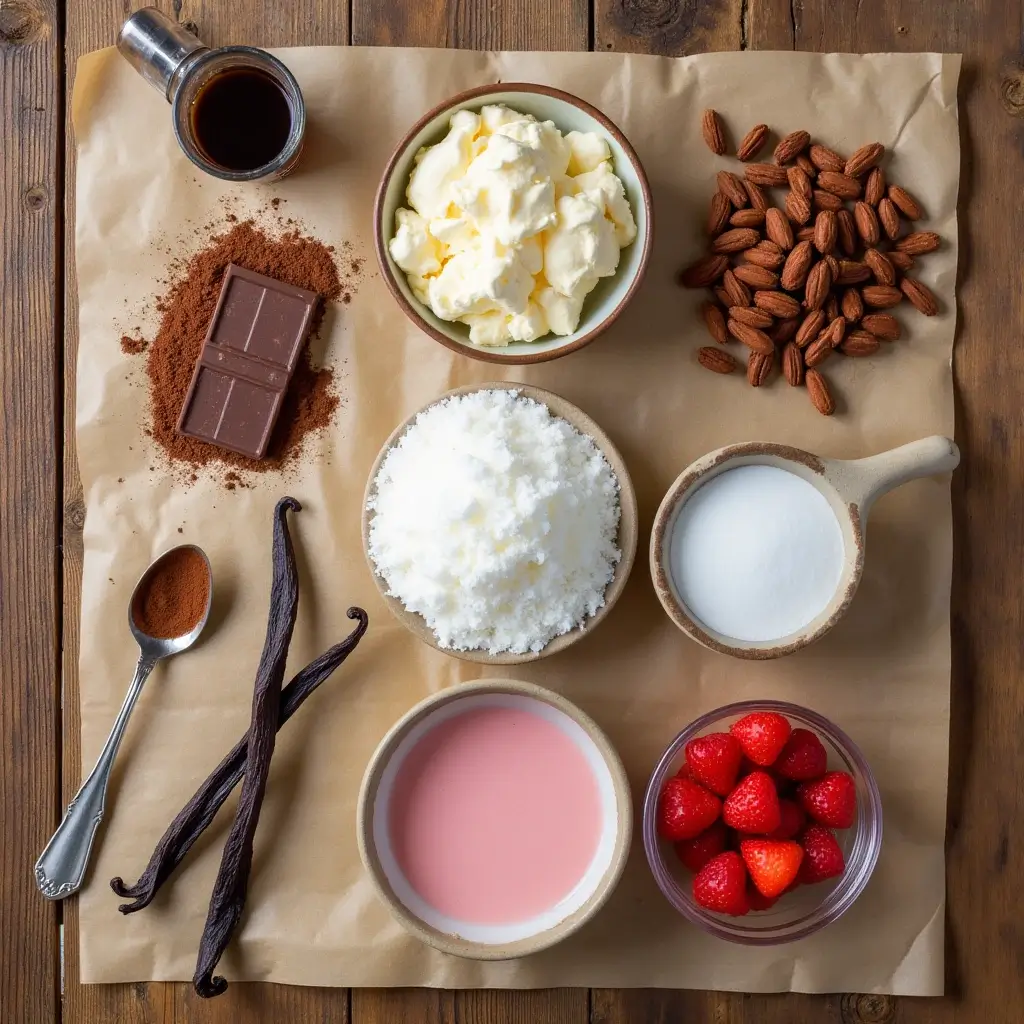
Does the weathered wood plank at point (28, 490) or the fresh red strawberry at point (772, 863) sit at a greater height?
the weathered wood plank at point (28, 490)

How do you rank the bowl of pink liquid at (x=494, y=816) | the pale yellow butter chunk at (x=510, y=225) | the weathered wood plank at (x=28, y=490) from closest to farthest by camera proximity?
the pale yellow butter chunk at (x=510, y=225) < the bowl of pink liquid at (x=494, y=816) < the weathered wood plank at (x=28, y=490)

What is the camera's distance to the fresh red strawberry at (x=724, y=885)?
1.35m

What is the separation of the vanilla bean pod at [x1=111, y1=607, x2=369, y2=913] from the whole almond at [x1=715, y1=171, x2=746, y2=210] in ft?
2.84

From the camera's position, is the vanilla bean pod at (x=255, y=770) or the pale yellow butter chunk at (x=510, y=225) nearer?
the pale yellow butter chunk at (x=510, y=225)

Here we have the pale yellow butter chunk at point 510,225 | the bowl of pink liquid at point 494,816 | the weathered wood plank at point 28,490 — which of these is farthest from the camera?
the weathered wood plank at point 28,490

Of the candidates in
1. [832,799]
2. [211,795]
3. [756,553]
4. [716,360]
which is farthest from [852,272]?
[211,795]

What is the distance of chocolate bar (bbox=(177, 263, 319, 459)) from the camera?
1483 mm

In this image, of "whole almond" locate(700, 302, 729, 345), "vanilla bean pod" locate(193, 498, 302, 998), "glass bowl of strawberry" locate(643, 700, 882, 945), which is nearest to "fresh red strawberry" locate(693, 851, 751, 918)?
"glass bowl of strawberry" locate(643, 700, 882, 945)

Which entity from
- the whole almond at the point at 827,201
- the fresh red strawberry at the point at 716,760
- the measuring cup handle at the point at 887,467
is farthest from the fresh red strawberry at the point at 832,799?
the whole almond at the point at 827,201

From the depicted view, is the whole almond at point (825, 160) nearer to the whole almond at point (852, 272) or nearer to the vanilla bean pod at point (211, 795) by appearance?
the whole almond at point (852, 272)

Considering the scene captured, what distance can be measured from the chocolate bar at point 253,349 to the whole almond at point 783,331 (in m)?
0.72

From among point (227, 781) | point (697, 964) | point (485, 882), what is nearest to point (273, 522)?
point (227, 781)

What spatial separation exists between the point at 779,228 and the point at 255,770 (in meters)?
1.15

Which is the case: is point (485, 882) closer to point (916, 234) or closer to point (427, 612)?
point (427, 612)
